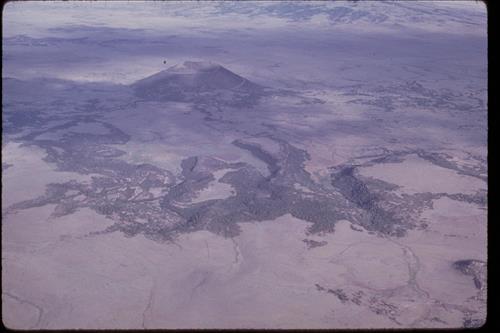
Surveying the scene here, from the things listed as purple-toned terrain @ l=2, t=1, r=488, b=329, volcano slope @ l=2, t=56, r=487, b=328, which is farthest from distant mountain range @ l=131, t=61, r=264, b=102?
volcano slope @ l=2, t=56, r=487, b=328

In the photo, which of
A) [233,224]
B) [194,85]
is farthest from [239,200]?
[194,85]

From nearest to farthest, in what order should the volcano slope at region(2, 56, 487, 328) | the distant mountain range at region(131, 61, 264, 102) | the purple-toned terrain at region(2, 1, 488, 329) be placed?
the volcano slope at region(2, 56, 487, 328)
the purple-toned terrain at region(2, 1, 488, 329)
the distant mountain range at region(131, 61, 264, 102)

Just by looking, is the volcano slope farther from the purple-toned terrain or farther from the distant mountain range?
the distant mountain range

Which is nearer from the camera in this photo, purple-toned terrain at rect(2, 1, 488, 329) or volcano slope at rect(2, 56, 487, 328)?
volcano slope at rect(2, 56, 487, 328)

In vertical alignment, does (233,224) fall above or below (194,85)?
below

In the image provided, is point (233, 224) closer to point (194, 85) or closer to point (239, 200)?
point (239, 200)
